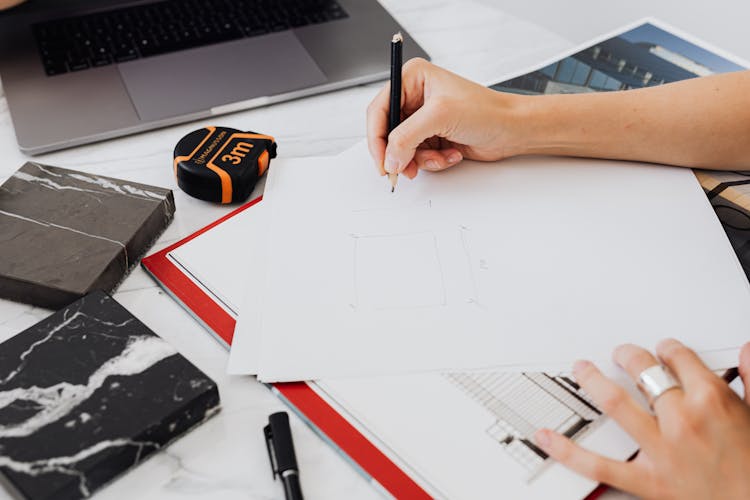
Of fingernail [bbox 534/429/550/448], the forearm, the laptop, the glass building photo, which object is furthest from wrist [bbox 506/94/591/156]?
fingernail [bbox 534/429/550/448]

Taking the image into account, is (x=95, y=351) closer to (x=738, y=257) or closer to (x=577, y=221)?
(x=577, y=221)

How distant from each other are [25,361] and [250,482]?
0.20 metres

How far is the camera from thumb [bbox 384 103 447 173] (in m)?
0.71

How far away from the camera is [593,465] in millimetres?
490

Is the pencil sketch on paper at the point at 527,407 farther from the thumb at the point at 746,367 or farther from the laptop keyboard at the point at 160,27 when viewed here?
the laptop keyboard at the point at 160,27

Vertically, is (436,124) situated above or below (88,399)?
above

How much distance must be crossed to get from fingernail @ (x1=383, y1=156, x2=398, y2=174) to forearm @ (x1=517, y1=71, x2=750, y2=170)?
15 centimetres

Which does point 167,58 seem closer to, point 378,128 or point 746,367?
point 378,128

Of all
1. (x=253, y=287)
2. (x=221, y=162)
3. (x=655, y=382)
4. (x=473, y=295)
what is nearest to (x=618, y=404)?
(x=655, y=382)

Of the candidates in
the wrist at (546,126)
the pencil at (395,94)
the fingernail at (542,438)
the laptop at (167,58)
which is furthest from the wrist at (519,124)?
the fingernail at (542,438)

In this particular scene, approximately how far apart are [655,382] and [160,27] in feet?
2.59

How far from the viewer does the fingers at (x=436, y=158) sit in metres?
0.75

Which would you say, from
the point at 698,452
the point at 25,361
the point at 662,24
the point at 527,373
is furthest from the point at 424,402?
the point at 662,24

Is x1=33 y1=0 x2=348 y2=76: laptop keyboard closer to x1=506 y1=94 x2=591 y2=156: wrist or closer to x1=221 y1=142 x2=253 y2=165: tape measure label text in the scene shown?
x1=221 y1=142 x2=253 y2=165: tape measure label text
